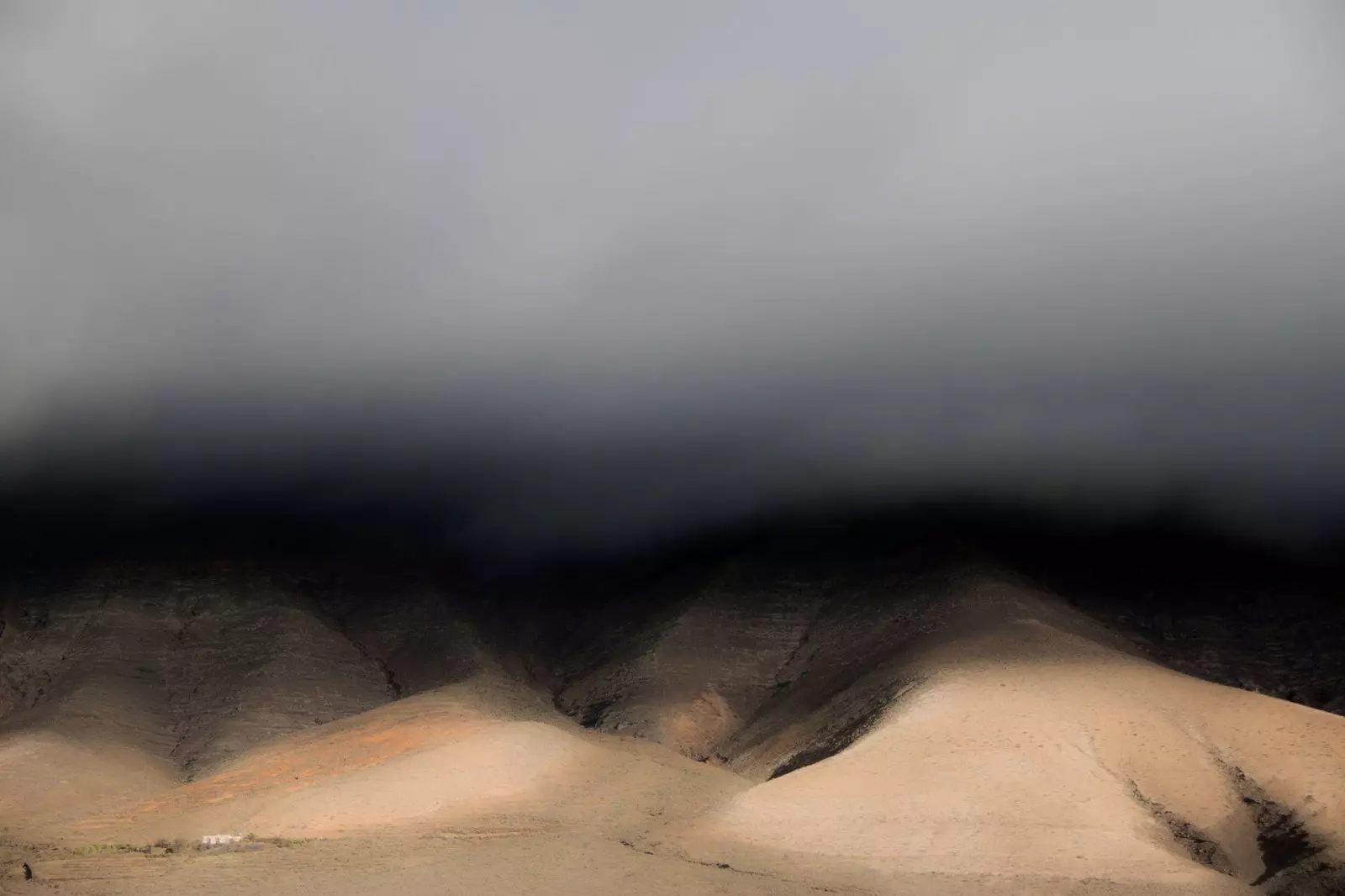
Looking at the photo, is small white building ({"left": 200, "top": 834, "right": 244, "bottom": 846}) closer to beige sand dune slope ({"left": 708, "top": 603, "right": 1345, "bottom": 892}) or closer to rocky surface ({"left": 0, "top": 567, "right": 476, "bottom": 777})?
beige sand dune slope ({"left": 708, "top": 603, "right": 1345, "bottom": 892})

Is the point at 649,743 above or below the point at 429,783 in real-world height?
below

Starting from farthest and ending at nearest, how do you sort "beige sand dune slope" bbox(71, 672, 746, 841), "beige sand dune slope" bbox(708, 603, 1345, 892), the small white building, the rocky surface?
the rocky surface
"beige sand dune slope" bbox(71, 672, 746, 841)
the small white building
"beige sand dune slope" bbox(708, 603, 1345, 892)

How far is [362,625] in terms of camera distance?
2953 inches

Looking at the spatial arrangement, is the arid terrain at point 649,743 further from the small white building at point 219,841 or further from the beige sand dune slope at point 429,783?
the small white building at point 219,841

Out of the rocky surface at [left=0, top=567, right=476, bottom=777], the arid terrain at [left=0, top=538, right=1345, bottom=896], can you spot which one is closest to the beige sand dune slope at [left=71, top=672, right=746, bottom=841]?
the arid terrain at [left=0, top=538, right=1345, bottom=896]

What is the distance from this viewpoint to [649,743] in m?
51.8

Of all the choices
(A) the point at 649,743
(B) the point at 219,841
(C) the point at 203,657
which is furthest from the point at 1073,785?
(C) the point at 203,657

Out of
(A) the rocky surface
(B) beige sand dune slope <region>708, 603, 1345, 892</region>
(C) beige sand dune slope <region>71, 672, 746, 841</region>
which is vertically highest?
(B) beige sand dune slope <region>708, 603, 1345, 892</region>

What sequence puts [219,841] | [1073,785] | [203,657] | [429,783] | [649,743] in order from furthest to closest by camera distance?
[203,657] < [649,743] < [429,783] < [1073,785] < [219,841]

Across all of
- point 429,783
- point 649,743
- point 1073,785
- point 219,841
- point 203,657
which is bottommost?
point 203,657

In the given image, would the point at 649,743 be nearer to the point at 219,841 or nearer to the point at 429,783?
the point at 429,783

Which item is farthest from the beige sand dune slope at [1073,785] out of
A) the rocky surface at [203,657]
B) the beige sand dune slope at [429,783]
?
the rocky surface at [203,657]

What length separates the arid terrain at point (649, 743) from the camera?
30328mm

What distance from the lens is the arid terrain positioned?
3033 centimetres
